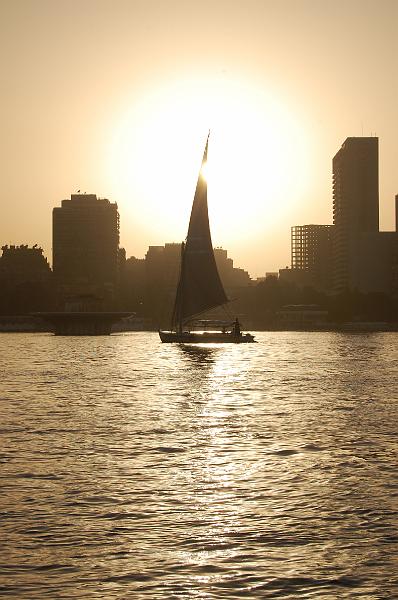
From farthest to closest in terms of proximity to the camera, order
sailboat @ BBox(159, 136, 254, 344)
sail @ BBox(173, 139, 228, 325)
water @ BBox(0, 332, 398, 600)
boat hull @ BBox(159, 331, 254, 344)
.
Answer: boat hull @ BBox(159, 331, 254, 344), sailboat @ BBox(159, 136, 254, 344), sail @ BBox(173, 139, 228, 325), water @ BBox(0, 332, 398, 600)

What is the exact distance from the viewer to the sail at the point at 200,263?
423 feet

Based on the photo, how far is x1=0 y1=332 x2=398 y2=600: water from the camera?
1734cm

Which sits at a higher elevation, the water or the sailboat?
the sailboat

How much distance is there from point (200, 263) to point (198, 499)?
10625cm

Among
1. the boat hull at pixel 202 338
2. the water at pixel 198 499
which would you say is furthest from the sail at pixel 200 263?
the water at pixel 198 499

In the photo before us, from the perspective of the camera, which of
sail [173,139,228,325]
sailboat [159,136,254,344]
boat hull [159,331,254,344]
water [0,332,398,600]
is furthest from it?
boat hull [159,331,254,344]

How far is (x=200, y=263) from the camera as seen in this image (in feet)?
426

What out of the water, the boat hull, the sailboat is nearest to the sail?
the sailboat

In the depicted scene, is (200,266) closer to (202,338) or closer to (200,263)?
(200,263)

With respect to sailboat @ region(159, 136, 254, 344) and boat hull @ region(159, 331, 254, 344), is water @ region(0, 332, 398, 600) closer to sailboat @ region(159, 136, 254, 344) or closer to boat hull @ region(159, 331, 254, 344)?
sailboat @ region(159, 136, 254, 344)

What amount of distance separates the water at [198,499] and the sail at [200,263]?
78.5 m

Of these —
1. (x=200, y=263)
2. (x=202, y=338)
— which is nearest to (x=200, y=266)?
(x=200, y=263)

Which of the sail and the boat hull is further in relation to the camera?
the boat hull

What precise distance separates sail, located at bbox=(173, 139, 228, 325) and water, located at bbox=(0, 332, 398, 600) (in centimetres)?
7846
